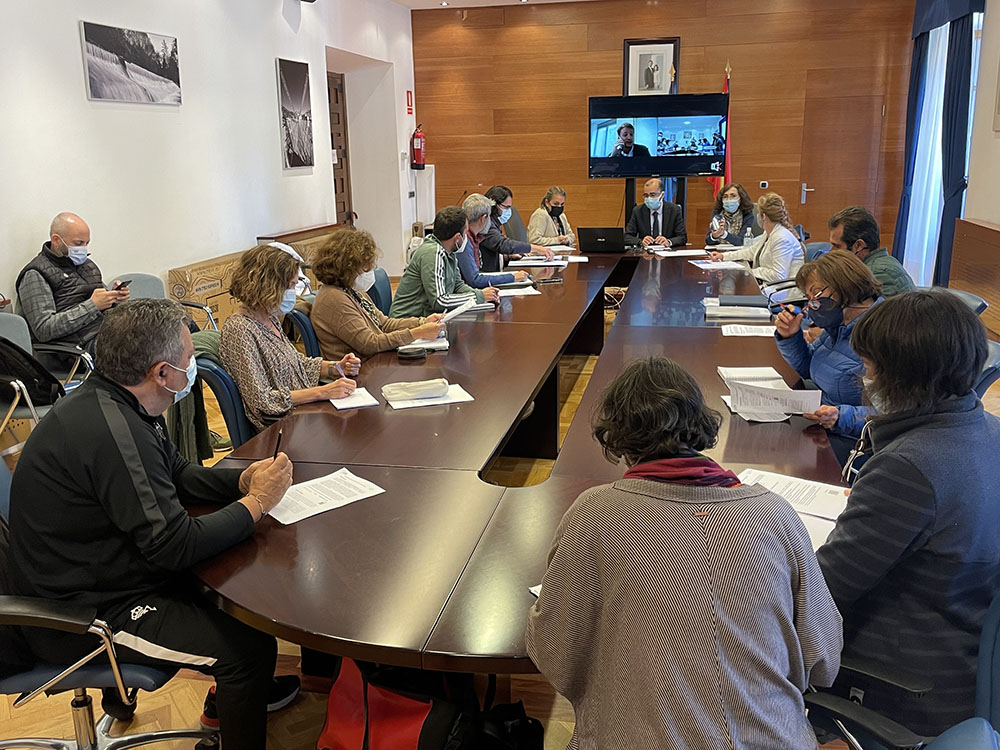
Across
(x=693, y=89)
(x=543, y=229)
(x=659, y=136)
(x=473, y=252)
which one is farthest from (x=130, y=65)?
(x=693, y=89)

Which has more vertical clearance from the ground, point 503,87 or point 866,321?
point 503,87

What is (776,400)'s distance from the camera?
2.71 meters

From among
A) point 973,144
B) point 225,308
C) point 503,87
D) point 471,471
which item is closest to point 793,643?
point 471,471

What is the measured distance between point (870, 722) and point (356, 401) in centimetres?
200

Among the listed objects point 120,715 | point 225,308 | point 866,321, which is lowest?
point 120,715

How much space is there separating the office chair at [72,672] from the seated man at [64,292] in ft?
8.42

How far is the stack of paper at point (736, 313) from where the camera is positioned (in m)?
4.36

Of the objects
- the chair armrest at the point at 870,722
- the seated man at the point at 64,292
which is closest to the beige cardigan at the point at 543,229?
the seated man at the point at 64,292

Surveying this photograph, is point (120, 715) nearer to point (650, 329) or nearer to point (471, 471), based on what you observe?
point (471, 471)

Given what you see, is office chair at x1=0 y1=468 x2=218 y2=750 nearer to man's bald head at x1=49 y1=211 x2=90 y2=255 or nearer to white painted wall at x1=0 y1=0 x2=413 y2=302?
man's bald head at x1=49 y1=211 x2=90 y2=255

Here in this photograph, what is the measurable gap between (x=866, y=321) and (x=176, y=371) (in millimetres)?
1538

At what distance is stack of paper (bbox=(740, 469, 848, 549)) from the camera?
1.95 metres

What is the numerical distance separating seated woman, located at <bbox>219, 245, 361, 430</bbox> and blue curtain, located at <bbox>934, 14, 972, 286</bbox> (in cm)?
663

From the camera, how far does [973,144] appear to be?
7301 millimetres
